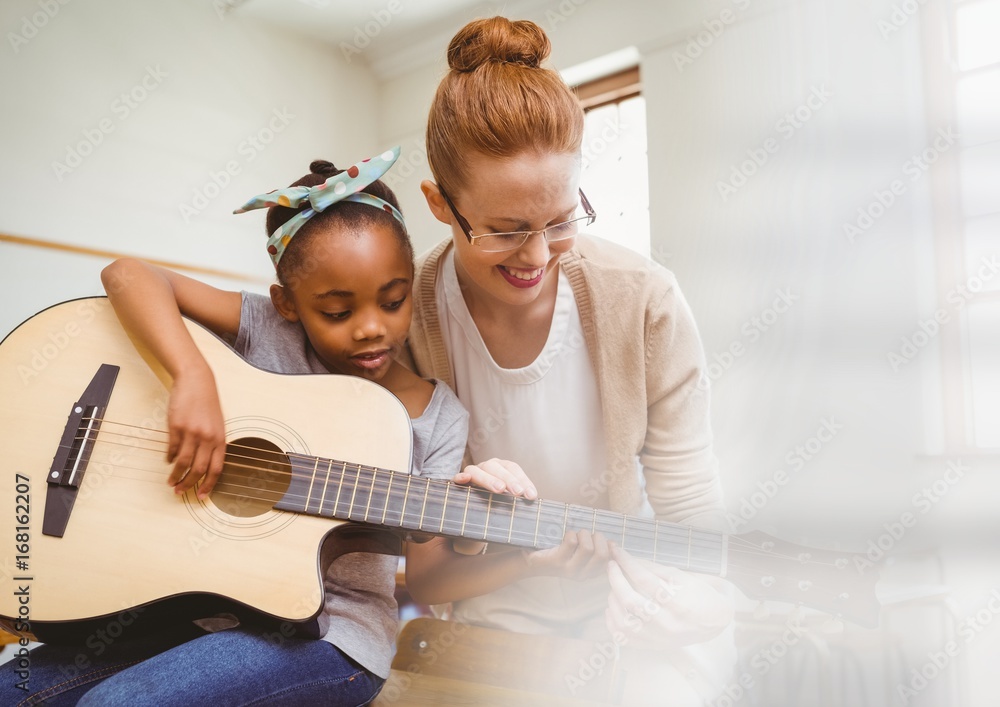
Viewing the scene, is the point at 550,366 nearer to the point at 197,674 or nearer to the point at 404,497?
the point at 404,497

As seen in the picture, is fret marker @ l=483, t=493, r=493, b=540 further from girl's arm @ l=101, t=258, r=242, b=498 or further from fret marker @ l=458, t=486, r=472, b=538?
girl's arm @ l=101, t=258, r=242, b=498

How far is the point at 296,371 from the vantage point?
2.97ft

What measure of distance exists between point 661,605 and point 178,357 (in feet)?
2.09

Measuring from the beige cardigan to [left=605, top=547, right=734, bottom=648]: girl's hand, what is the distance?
0.37 feet

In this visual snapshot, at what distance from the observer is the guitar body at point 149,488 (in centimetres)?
71

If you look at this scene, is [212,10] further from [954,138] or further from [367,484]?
[954,138]

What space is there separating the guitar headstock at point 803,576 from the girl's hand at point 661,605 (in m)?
0.09

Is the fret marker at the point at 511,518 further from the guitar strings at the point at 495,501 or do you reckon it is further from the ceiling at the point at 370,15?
the ceiling at the point at 370,15

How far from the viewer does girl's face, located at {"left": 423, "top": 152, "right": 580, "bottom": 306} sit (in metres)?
0.83

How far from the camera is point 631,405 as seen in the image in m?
0.98

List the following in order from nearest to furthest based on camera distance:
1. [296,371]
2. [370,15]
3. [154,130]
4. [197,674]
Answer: [197,674] → [296,371] → [154,130] → [370,15]

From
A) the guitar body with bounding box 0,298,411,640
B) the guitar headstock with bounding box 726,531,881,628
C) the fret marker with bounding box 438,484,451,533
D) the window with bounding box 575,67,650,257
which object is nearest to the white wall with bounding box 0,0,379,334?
the window with bounding box 575,67,650,257

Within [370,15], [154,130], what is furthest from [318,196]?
[370,15]

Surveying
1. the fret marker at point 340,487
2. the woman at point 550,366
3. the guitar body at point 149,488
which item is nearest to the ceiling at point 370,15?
the woman at point 550,366
